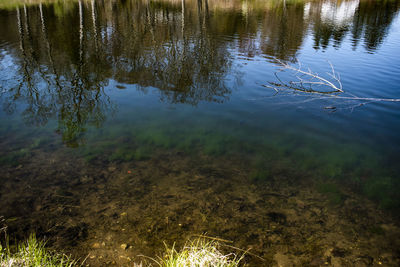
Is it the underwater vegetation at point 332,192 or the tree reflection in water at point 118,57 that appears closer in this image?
the underwater vegetation at point 332,192

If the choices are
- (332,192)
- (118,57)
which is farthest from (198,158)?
(118,57)

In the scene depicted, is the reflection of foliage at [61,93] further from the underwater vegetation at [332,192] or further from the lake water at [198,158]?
the underwater vegetation at [332,192]

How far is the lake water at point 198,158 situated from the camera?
4684 millimetres

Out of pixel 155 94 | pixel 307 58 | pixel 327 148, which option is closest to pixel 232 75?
pixel 155 94

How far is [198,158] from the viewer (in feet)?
23.1

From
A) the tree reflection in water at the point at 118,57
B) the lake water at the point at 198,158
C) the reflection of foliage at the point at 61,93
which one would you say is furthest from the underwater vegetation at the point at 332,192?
the reflection of foliage at the point at 61,93

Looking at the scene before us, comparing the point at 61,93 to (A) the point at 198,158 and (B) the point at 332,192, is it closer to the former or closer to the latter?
(A) the point at 198,158

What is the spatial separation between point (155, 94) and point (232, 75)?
4.34 meters

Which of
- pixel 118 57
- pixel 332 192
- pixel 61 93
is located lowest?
pixel 332 192

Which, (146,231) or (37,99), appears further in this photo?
(37,99)

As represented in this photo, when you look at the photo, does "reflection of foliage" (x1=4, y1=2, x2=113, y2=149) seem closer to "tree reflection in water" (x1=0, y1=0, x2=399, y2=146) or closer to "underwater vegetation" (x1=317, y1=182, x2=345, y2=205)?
"tree reflection in water" (x1=0, y1=0, x2=399, y2=146)

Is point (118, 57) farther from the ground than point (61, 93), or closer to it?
Result: farther from the ground

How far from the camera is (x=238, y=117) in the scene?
9.46 meters

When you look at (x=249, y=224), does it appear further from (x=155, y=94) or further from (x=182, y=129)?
(x=155, y=94)
